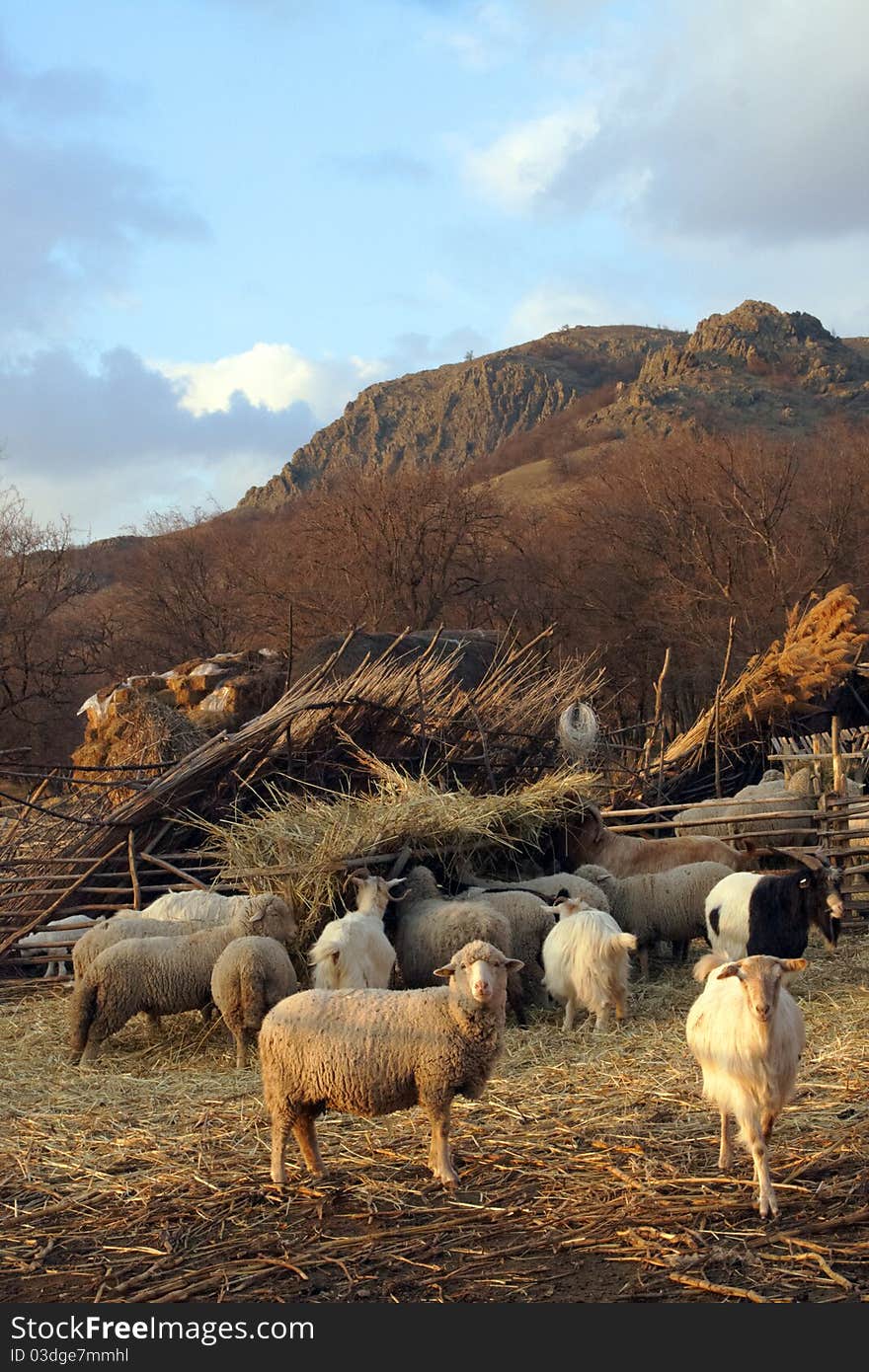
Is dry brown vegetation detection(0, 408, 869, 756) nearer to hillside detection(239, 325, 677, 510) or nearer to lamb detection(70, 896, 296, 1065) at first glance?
lamb detection(70, 896, 296, 1065)

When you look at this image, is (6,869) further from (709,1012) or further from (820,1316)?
(820,1316)

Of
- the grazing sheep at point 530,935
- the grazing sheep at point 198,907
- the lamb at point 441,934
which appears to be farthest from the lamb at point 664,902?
the grazing sheep at point 198,907

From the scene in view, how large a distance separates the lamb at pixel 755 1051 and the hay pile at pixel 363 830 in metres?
4.20

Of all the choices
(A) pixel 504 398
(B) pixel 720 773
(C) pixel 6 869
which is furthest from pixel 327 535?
(A) pixel 504 398

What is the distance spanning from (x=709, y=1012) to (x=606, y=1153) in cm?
77

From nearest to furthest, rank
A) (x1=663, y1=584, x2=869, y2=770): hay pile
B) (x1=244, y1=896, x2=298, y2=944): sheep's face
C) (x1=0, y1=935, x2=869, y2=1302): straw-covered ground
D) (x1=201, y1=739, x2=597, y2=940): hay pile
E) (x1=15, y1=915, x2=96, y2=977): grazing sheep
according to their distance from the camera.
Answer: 1. (x1=0, y1=935, x2=869, y2=1302): straw-covered ground
2. (x1=244, y1=896, x2=298, y2=944): sheep's face
3. (x1=201, y1=739, x2=597, y2=940): hay pile
4. (x1=15, y1=915, x2=96, y2=977): grazing sheep
5. (x1=663, y1=584, x2=869, y2=770): hay pile

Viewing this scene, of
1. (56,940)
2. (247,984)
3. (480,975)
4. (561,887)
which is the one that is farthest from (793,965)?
(56,940)

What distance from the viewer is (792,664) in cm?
1797

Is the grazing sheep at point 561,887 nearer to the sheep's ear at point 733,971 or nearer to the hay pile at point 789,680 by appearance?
the sheep's ear at point 733,971

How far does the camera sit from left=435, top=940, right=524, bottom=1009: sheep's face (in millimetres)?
5305

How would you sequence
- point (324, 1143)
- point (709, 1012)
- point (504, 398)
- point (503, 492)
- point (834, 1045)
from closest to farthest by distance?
point (709, 1012) < point (324, 1143) < point (834, 1045) < point (503, 492) < point (504, 398)

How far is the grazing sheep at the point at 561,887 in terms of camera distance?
30.3 ft

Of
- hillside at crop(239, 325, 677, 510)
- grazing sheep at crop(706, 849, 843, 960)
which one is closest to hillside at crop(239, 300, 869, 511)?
hillside at crop(239, 325, 677, 510)

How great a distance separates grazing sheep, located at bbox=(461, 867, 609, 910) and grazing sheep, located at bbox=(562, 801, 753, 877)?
110 centimetres
